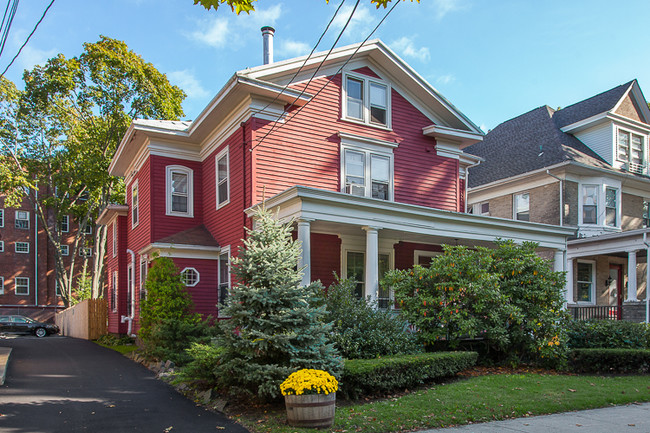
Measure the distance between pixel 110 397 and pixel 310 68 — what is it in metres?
10.4

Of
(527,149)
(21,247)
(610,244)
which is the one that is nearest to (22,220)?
(21,247)

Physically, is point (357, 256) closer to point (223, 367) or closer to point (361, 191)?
point (361, 191)

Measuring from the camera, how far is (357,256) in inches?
644

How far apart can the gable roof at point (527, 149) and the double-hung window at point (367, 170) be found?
987 cm

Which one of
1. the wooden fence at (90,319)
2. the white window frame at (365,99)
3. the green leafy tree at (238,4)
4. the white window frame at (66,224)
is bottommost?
the wooden fence at (90,319)

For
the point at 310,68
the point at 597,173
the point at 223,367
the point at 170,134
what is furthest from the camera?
the point at 597,173

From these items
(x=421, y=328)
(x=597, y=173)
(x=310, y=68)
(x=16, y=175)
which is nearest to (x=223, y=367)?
(x=421, y=328)

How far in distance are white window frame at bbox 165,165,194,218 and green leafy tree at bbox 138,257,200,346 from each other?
285 cm

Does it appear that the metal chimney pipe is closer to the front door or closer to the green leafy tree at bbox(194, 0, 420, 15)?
the green leafy tree at bbox(194, 0, 420, 15)

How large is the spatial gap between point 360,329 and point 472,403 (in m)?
2.89

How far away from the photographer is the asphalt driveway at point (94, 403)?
7.54 m

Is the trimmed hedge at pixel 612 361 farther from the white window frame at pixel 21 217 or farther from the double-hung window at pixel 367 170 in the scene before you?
the white window frame at pixel 21 217

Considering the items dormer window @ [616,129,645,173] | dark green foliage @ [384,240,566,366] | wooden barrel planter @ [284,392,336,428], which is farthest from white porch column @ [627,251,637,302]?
wooden barrel planter @ [284,392,336,428]

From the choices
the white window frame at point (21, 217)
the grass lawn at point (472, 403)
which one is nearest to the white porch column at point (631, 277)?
the grass lawn at point (472, 403)
